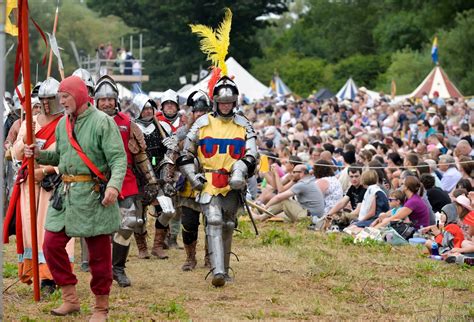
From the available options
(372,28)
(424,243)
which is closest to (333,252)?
(424,243)

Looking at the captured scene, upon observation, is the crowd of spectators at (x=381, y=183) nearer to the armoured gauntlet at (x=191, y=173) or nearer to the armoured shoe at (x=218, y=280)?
the armoured shoe at (x=218, y=280)

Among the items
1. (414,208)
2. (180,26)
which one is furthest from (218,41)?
(180,26)

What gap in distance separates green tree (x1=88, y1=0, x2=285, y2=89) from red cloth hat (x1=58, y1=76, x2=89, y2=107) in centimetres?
4745

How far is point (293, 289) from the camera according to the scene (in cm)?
973

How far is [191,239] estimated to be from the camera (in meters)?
10.9

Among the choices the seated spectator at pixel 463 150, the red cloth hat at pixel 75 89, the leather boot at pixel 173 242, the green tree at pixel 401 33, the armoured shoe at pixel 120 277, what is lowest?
the leather boot at pixel 173 242

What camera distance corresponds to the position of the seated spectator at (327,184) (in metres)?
15.8

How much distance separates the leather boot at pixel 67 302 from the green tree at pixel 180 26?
1869 inches

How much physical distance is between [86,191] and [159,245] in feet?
13.9

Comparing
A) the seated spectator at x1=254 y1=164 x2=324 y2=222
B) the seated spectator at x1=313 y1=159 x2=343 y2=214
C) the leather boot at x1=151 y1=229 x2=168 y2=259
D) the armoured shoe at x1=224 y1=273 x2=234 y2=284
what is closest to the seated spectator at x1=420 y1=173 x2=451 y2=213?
the seated spectator at x1=313 y1=159 x2=343 y2=214

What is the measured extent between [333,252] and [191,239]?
2.17m

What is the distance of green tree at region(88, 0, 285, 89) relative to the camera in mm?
56719

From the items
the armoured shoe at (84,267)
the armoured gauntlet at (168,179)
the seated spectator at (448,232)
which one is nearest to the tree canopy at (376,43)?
the seated spectator at (448,232)

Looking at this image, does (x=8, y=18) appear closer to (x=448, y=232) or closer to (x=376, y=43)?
(x=448, y=232)
